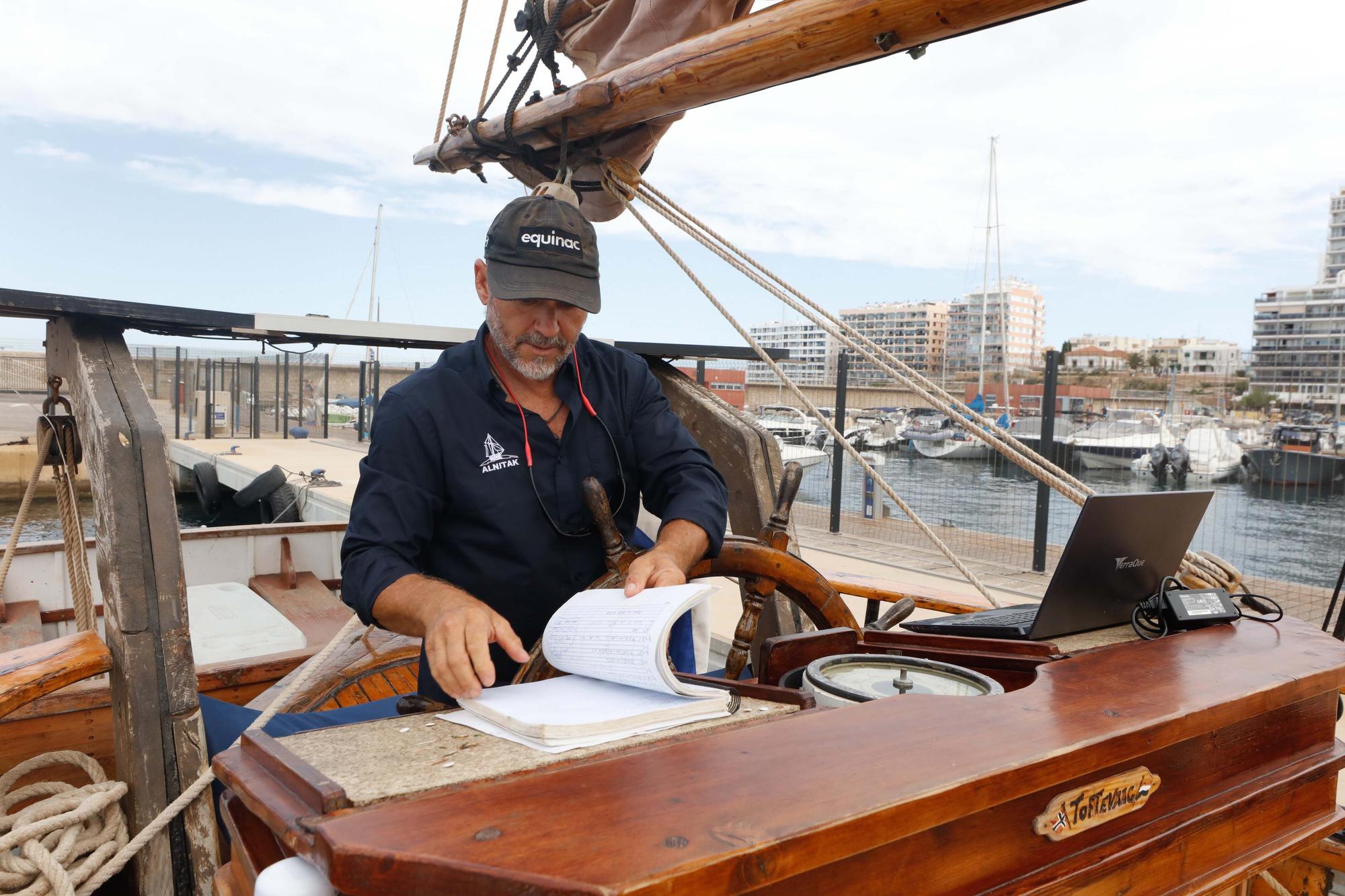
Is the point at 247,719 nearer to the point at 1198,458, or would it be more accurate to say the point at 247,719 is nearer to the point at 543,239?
the point at 543,239

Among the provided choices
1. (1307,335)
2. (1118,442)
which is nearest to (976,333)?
(1118,442)

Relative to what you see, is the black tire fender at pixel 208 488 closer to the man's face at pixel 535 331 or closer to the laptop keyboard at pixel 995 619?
the man's face at pixel 535 331

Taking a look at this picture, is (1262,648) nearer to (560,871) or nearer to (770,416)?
(560,871)

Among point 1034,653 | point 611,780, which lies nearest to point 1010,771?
point 611,780

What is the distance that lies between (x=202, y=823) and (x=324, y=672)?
0.75 m

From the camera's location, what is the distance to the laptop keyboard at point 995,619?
5.54 feet

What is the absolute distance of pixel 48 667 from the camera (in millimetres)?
1592

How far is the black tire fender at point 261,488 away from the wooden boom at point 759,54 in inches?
235

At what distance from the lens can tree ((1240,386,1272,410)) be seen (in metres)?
33.9

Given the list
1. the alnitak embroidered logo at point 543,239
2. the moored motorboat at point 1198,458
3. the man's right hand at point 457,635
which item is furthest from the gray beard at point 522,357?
the moored motorboat at point 1198,458

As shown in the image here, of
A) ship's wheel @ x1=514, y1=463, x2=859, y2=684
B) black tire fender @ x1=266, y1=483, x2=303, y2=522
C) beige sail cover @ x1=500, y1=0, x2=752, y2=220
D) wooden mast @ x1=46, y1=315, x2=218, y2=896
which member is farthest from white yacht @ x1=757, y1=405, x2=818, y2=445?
wooden mast @ x1=46, y1=315, x2=218, y2=896

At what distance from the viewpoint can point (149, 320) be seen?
204 cm

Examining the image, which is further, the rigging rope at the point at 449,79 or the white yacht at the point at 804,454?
the white yacht at the point at 804,454

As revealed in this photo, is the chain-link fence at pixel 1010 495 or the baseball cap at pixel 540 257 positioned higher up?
the baseball cap at pixel 540 257
